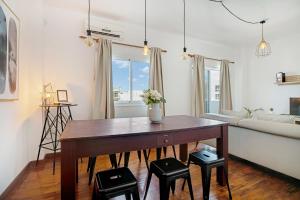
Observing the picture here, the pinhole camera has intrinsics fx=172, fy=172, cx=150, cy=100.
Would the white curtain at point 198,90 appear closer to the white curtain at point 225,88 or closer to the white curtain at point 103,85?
the white curtain at point 225,88

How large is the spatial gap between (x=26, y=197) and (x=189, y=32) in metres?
4.51

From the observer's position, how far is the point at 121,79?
4.01 m

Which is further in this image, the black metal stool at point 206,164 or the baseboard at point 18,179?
the baseboard at point 18,179

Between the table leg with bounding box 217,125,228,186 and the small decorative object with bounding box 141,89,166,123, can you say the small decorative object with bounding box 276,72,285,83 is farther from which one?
the small decorative object with bounding box 141,89,166,123

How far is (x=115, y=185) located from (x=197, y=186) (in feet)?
4.40

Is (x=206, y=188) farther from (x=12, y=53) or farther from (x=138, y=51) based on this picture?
(x=138, y=51)

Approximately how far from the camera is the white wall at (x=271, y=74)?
4.66 meters

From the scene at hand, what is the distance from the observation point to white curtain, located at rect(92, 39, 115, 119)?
346 cm

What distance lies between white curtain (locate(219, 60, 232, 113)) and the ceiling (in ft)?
3.63

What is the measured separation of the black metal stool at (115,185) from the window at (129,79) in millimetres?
2540

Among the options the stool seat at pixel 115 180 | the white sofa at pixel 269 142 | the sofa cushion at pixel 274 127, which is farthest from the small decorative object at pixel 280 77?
the stool seat at pixel 115 180

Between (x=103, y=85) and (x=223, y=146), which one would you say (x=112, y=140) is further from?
(x=103, y=85)

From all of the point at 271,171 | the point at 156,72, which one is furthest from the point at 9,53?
the point at 271,171

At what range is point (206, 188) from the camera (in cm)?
179
